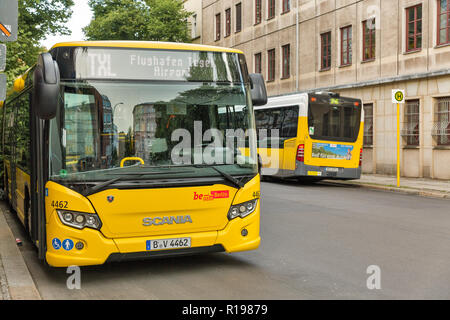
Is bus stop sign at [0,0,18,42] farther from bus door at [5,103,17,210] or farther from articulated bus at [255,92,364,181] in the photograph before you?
articulated bus at [255,92,364,181]

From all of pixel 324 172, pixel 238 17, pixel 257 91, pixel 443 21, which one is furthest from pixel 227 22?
pixel 257 91

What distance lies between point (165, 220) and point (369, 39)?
Result: 2169 centimetres

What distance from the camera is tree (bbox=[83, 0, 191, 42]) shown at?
43.4 metres

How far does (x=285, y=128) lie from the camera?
21.3 metres

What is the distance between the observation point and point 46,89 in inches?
238

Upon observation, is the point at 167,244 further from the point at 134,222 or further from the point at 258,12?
the point at 258,12

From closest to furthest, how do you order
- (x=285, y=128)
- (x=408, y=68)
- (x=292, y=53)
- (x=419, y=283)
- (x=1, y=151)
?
(x=419, y=283), (x=1, y=151), (x=285, y=128), (x=408, y=68), (x=292, y=53)

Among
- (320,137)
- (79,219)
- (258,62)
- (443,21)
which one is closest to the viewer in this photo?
(79,219)

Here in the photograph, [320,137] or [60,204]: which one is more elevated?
[320,137]

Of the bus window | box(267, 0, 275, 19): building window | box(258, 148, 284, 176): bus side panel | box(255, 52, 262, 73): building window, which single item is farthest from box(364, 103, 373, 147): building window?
the bus window
